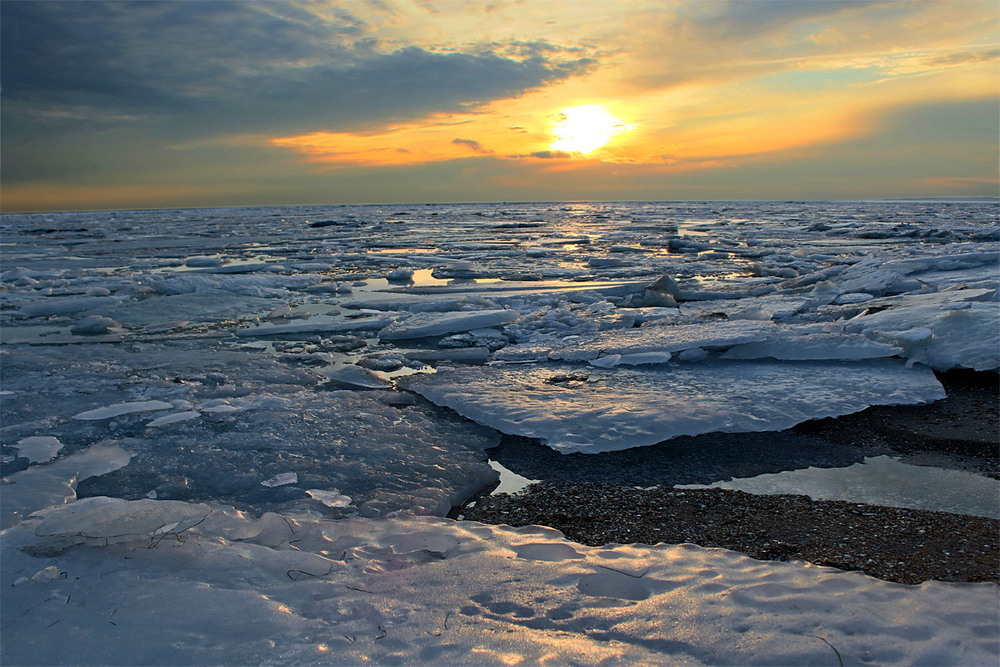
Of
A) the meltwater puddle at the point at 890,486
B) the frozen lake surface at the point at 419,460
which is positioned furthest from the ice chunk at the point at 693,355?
the meltwater puddle at the point at 890,486

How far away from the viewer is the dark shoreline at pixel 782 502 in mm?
2115

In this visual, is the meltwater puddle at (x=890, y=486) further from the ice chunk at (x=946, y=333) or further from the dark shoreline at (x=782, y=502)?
the ice chunk at (x=946, y=333)

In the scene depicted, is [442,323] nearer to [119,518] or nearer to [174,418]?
[174,418]

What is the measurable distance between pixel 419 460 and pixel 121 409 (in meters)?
2.02

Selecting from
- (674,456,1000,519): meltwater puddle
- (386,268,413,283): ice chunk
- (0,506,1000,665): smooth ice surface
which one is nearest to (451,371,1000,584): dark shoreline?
(674,456,1000,519): meltwater puddle

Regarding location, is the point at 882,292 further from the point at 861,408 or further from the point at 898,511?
the point at 898,511

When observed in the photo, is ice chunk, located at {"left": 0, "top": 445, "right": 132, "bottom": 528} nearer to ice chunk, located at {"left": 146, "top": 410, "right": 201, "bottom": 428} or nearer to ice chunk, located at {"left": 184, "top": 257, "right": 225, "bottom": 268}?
ice chunk, located at {"left": 146, "top": 410, "right": 201, "bottom": 428}

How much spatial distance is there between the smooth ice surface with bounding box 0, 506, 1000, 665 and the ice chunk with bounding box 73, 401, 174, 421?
1.41 metres

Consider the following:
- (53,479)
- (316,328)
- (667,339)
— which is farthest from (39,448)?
(667,339)

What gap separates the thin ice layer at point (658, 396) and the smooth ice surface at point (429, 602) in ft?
3.47

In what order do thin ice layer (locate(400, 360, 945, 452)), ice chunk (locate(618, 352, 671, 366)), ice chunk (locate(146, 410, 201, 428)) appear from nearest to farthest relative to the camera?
thin ice layer (locate(400, 360, 945, 452)), ice chunk (locate(146, 410, 201, 428)), ice chunk (locate(618, 352, 671, 366))

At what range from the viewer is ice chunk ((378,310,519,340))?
5.66 meters

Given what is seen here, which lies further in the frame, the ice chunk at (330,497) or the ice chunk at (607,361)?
the ice chunk at (607,361)

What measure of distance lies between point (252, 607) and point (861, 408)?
3375mm
